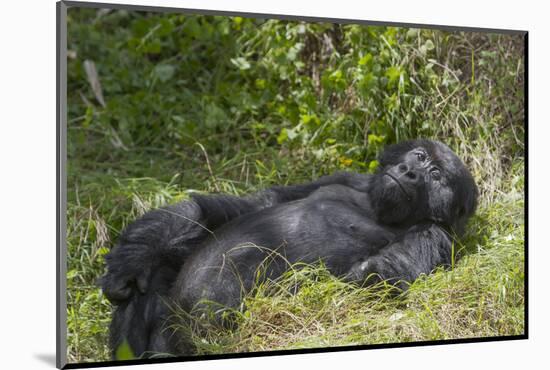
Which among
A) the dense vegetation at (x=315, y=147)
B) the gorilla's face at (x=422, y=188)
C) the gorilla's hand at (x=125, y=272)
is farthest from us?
the gorilla's face at (x=422, y=188)

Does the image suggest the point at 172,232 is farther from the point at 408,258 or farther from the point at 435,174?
the point at 435,174

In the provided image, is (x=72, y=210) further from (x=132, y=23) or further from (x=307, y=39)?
(x=132, y=23)

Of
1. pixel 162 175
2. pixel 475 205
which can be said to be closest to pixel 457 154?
pixel 475 205

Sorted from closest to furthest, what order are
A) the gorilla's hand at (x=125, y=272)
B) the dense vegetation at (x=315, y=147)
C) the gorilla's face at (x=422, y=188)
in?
the gorilla's hand at (x=125, y=272) → the dense vegetation at (x=315, y=147) → the gorilla's face at (x=422, y=188)

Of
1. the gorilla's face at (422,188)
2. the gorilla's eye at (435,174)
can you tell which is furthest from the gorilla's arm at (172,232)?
the gorilla's eye at (435,174)

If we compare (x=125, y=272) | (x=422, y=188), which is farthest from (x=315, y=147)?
(x=125, y=272)

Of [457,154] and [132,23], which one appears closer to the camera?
[457,154]

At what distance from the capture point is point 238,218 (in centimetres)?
465

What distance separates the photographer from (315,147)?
5199 millimetres

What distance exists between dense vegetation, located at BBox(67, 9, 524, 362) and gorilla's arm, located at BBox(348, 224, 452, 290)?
7 centimetres

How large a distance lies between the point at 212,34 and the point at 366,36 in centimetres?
152

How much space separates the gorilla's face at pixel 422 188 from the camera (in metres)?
4.60

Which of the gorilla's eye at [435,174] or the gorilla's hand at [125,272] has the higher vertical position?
the gorilla's eye at [435,174]

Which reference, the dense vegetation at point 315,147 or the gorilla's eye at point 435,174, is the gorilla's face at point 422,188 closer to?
the gorilla's eye at point 435,174
